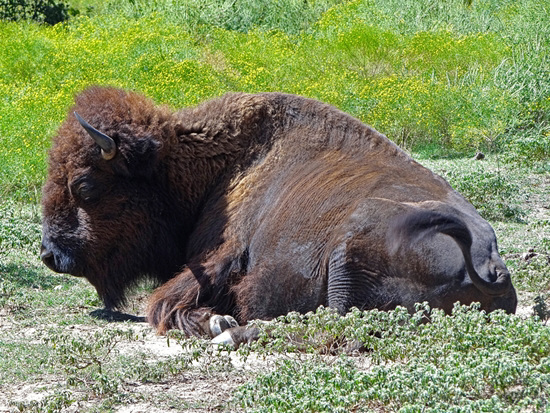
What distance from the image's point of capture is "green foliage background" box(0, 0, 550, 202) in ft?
37.7

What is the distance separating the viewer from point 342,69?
15086 mm

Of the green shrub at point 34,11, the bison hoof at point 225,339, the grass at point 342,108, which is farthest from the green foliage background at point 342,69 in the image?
the bison hoof at point 225,339

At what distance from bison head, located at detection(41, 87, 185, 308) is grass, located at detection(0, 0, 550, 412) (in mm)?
420

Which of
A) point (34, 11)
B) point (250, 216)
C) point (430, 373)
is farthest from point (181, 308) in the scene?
point (34, 11)

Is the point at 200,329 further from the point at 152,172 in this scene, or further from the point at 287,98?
the point at 287,98

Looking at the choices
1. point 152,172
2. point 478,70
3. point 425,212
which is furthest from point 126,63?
point 425,212

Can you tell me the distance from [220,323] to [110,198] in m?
1.18

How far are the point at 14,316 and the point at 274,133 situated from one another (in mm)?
Answer: 2045

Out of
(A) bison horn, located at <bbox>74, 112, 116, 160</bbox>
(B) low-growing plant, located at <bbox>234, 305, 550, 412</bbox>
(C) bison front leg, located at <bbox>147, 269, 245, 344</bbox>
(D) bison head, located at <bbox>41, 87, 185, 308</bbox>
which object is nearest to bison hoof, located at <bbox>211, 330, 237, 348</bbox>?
(C) bison front leg, located at <bbox>147, 269, 245, 344</bbox>

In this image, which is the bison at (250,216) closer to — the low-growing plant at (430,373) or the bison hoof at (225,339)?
the bison hoof at (225,339)

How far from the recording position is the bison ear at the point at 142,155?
6.00m

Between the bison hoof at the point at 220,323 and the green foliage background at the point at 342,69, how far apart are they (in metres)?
4.55

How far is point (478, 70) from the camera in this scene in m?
14.7

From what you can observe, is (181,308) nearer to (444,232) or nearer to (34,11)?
(444,232)
